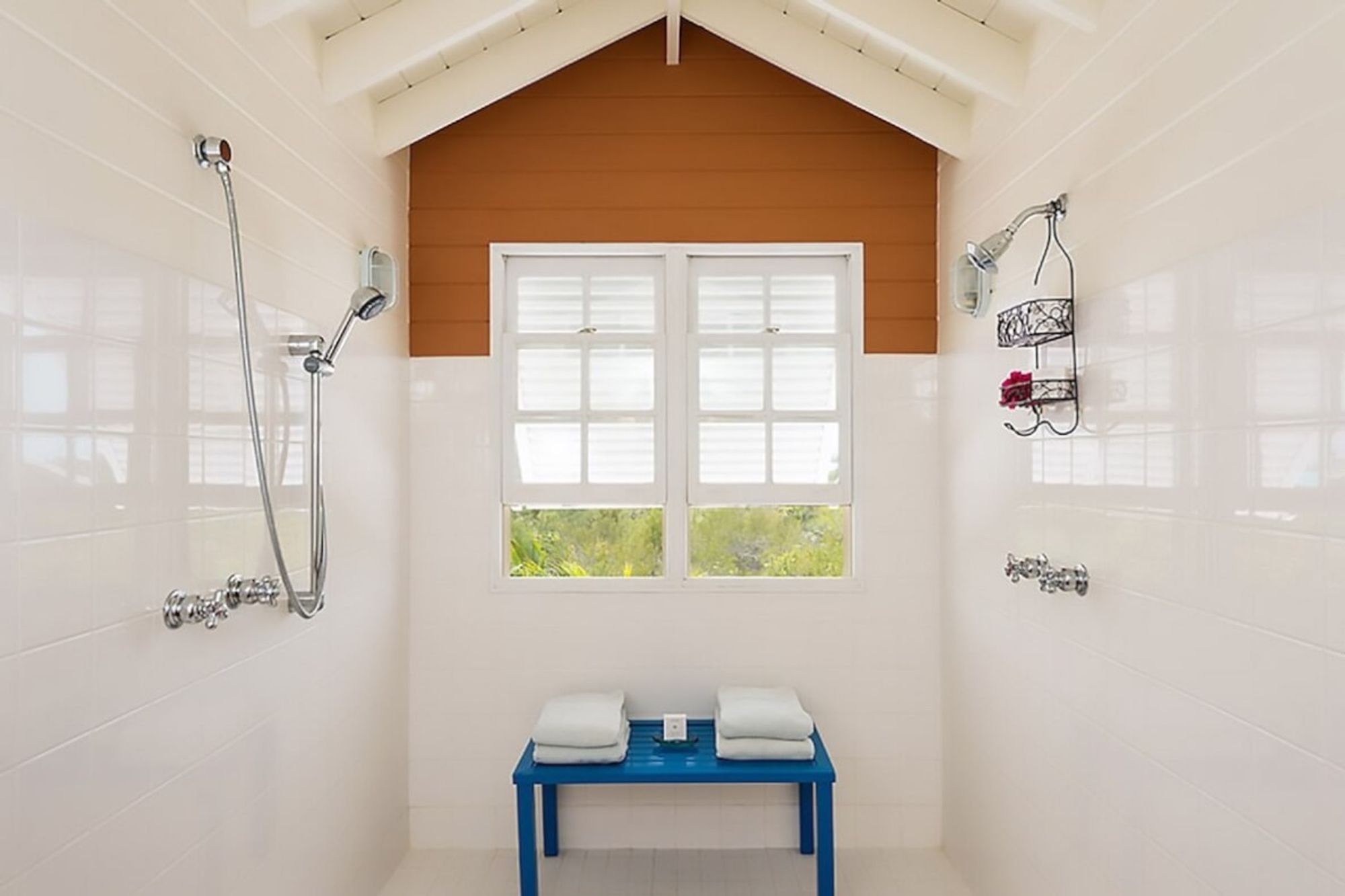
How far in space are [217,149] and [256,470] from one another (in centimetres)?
73

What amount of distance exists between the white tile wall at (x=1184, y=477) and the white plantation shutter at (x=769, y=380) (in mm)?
756

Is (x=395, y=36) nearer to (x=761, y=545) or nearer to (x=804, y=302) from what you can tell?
(x=804, y=302)

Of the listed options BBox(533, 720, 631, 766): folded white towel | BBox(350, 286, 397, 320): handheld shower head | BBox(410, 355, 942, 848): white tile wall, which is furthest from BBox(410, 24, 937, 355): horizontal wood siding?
BBox(533, 720, 631, 766): folded white towel

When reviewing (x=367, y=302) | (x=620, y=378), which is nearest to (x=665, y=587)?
(x=620, y=378)

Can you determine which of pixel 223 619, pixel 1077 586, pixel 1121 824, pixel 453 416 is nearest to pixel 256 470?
pixel 223 619

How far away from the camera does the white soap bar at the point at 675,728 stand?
3021 millimetres

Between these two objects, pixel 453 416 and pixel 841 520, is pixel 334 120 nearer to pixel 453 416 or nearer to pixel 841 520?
pixel 453 416

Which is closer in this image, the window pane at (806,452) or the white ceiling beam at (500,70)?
the white ceiling beam at (500,70)

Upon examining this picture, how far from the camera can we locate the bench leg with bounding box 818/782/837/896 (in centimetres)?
272

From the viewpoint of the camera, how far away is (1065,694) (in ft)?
7.42

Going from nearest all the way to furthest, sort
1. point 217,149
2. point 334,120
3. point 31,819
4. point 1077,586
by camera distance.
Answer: point 31,819
point 217,149
point 1077,586
point 334,120

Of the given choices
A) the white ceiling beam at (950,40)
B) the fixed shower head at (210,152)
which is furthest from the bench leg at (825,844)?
the fixed shower head at (210,152)

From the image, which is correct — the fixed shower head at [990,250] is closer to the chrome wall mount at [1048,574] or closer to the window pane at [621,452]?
the chrome wall mount at [1048,574]

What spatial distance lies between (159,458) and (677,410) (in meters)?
1.85
